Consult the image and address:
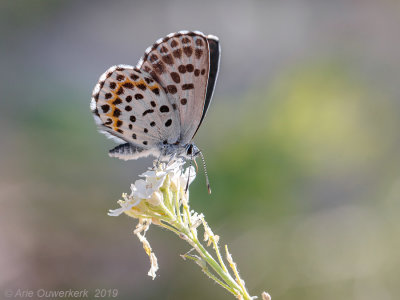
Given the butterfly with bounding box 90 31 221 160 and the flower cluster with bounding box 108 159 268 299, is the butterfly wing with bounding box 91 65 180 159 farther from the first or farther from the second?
the flower cluster with bounding box 108 159 268 299

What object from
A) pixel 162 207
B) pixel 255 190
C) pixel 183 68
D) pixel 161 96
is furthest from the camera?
pixel 255 190

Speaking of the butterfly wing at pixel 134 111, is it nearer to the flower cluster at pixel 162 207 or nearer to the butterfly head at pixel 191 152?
the butterfly head at pixel 191 152

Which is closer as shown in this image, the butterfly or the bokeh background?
the butterfly

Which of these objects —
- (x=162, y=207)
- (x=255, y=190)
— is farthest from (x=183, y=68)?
(x=255, y=190)

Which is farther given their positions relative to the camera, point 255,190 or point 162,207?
point 255,190

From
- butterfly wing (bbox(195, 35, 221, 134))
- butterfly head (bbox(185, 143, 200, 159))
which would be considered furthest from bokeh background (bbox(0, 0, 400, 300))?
butterfly wing (bbox(195, 35, 221, 134))

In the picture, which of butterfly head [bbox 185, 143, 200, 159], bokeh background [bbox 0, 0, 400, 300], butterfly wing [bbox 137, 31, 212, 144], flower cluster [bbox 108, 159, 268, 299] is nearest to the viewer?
flower cluster [bbox 108, 159, 268, 299]

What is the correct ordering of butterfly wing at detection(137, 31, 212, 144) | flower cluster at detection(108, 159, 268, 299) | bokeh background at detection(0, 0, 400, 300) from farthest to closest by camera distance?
bokeh background at detection(0, 0, 400, 300), butterfly wing at detection(137, 31, 212, 144), flower cluster at detection(108, 159, 268, 299)

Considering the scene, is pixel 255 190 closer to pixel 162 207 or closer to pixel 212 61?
pixel 212 61
